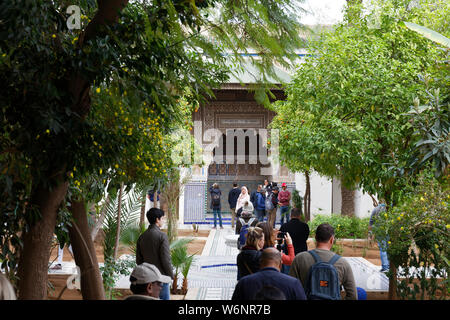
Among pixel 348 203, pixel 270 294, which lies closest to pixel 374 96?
pixel 270 294

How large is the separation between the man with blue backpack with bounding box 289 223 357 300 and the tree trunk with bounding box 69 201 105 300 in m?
2.29

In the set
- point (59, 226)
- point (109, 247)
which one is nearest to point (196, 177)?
point (109, 247)

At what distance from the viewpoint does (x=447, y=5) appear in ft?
23.9

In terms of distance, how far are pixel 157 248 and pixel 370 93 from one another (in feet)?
11.3

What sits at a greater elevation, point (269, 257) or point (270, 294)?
point (269, 257)

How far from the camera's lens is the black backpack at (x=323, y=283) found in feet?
11.3

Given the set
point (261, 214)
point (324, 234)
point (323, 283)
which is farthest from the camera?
point (261, 214)

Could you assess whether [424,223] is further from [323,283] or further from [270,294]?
[270,294]

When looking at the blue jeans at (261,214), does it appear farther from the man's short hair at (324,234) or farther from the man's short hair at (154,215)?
the man's short hair at (324,234)

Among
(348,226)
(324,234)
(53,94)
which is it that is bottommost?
(348,226)

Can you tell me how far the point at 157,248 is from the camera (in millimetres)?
4969

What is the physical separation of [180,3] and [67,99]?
43.1 inches

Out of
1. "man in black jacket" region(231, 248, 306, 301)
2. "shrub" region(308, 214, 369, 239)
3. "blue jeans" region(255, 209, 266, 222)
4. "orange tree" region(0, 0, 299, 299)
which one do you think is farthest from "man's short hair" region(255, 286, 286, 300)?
"blue jeans" region(255, 209, 266, 222)
